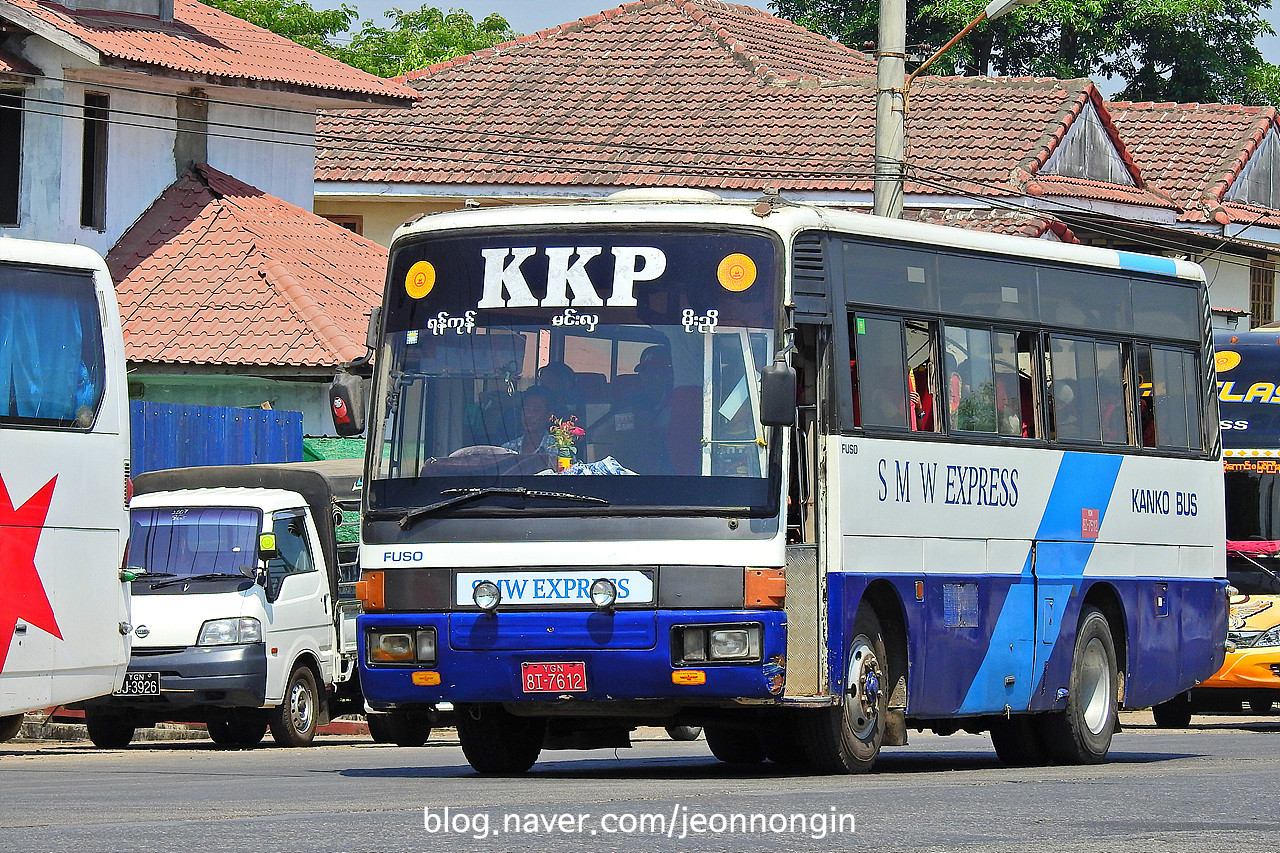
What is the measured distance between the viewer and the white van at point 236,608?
61.5ft

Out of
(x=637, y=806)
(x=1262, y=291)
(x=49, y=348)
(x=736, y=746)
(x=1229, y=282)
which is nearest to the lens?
(x=637, y=806)

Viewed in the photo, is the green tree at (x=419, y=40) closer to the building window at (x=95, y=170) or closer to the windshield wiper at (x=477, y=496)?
the building window at (x=95, y=170)

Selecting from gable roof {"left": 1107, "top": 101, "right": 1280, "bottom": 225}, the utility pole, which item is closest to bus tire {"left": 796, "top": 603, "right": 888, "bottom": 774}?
the utility pole

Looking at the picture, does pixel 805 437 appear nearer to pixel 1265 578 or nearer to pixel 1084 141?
pixel 1265 578

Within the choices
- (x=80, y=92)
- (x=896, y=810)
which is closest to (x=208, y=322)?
(x=80, y=92)

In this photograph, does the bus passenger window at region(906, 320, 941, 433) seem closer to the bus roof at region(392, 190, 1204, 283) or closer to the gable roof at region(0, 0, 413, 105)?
the bus roof at region(392, 190, 1204, 283)

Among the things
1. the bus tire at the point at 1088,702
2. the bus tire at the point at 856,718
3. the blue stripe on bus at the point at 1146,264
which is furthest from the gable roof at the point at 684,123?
the bus tire at the point at 856,718

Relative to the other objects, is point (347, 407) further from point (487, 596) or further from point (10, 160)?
point (10, 160)

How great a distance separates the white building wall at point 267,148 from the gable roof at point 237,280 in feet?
1.70

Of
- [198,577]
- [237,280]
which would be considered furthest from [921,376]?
[237,280]

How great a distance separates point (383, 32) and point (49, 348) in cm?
4960

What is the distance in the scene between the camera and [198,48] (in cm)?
3359

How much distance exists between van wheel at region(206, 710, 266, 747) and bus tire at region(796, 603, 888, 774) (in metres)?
7.71

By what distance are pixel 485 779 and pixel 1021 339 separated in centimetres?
459
